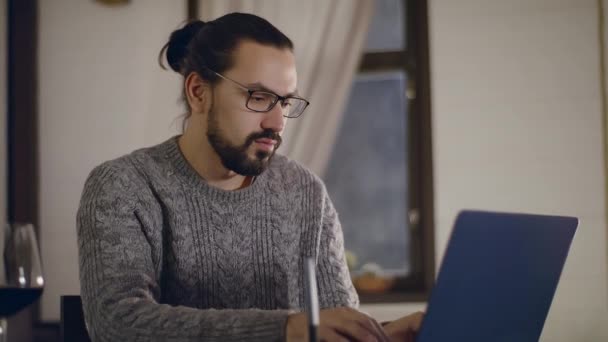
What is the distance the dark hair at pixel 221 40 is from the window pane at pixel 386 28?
156cm

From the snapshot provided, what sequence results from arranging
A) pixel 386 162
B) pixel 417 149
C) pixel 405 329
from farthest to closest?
pixel 386 162 < pixel 417 149 < pixel 405 329

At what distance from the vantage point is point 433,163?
9.21ft

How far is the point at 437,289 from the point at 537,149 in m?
2.14

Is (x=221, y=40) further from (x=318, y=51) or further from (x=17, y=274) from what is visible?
(x=318, y=51)

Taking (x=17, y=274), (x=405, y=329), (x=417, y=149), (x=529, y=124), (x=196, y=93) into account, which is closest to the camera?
(x=17, y=274)

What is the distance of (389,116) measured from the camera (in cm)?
301

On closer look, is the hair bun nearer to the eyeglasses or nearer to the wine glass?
the eyeglasses

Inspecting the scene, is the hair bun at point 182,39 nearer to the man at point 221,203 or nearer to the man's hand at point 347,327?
the man at point 221,203

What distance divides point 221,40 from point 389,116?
165cm

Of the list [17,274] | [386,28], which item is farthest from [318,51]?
[17,274]

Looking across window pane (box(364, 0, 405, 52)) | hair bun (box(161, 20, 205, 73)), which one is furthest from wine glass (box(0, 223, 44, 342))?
window pane (box(364, 0, 405, 52))

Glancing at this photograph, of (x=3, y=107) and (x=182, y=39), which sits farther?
(x=3, y=107)

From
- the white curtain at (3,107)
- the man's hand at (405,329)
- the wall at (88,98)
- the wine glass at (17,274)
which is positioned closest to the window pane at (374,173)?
the wall at (88,98)

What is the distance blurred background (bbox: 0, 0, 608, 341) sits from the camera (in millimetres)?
2740
